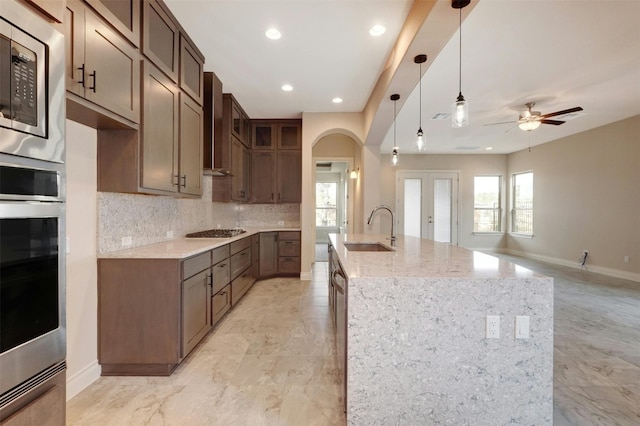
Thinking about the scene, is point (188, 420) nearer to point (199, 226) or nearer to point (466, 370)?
point (466, 370)

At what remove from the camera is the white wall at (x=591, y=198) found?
513cm

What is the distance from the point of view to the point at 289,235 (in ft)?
17.1

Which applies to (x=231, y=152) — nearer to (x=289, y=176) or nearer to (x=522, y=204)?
(x=289, y=176)

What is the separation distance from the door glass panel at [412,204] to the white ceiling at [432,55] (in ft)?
11.7

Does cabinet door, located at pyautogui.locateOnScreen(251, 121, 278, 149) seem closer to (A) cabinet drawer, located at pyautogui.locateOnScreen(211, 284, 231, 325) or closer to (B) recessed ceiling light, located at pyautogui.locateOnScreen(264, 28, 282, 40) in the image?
(B) recessed ceiling light, located at pyautogui.locateOnScreen(264, 28, 282, 40)

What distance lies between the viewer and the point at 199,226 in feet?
12.7

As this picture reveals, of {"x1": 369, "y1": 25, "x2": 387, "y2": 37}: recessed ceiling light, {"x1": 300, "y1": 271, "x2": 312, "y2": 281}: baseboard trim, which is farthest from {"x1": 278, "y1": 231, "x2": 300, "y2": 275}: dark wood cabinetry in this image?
{"x1": 369, "y1": 25, "x2": 387, "y2": 37}: recessed ceiling light

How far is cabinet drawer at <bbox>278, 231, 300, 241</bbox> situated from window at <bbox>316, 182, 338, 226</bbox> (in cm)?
526

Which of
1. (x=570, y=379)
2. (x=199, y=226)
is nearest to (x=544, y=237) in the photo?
(x=570, y=379)

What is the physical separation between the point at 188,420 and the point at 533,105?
573 cm

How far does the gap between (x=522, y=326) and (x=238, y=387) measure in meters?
1.82

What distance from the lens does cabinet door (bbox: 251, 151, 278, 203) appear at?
17.5 ft

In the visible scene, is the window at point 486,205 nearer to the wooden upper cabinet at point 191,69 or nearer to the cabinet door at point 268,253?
the cabinet door at point 268,253

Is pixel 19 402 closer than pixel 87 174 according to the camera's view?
Yes
